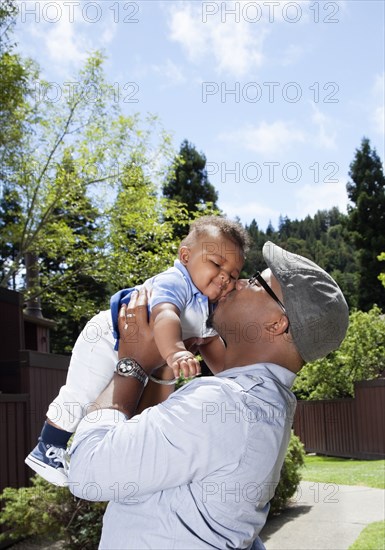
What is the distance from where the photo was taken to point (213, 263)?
268 centimetres

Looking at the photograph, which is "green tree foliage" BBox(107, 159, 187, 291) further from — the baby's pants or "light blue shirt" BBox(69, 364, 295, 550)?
"light blue shirt" BBox(69, 364, 295, 550)

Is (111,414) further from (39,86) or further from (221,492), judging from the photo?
(39,86)

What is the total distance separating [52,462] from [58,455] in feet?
0.09

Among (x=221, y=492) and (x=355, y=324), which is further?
(x=355, y=324)

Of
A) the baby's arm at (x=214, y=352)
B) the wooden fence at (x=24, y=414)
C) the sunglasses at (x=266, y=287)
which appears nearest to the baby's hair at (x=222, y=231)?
the baby's arm at (x=214, y=352)

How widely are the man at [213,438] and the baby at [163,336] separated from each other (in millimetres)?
226

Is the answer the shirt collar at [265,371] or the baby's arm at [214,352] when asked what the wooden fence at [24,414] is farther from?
the shirt collar at [265,371]

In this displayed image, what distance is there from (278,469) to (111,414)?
436 mm

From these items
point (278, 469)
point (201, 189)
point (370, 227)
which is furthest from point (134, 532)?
point (370, 227)

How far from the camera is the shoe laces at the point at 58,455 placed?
227 centimetres

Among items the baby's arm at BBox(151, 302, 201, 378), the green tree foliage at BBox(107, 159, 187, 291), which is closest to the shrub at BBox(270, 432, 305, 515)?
the baby's arm at BBox(151, 302, 201, 378)

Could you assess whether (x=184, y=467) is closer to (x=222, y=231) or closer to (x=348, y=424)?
(x=222, y=231)

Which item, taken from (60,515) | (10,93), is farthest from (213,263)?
(10,93)

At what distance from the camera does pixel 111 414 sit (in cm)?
166
